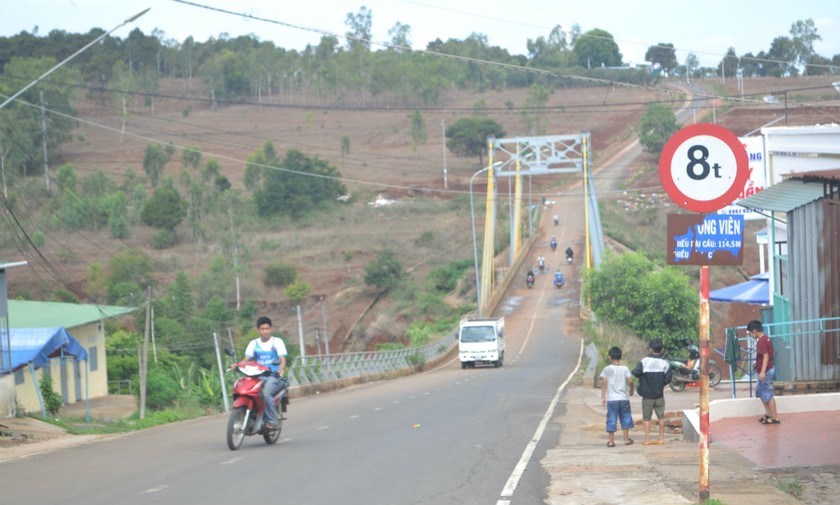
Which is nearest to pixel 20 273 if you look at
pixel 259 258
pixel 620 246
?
pixel 259 258

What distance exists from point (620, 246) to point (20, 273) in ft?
159

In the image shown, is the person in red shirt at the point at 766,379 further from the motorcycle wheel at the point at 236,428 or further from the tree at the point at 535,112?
the tree at the point at 535,112

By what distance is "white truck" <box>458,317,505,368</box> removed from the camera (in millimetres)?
46531

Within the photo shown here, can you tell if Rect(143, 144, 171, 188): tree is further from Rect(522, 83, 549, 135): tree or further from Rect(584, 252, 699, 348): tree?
Rect(584, 252, 699, 348): tree

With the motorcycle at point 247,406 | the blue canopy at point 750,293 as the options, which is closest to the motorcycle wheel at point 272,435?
the motorcycle at point 247,406

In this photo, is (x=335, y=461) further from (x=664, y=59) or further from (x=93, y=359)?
(x=664, y=59)

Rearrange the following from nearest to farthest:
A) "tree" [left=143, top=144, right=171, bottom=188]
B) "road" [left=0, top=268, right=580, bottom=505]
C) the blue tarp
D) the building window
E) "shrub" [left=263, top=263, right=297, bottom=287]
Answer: "road" [left=0, top=268, right=580, bottom=505], the blue tarp, the building window, "shrub" [left=263, top=263, right=297, bottom=287], "tree" [left=143, top=144, right=171, bottom=188]

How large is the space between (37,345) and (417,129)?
113 m

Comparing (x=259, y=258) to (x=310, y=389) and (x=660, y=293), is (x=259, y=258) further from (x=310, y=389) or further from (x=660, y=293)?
(x=310, y=389)

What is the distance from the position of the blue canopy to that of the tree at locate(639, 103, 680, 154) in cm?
9611

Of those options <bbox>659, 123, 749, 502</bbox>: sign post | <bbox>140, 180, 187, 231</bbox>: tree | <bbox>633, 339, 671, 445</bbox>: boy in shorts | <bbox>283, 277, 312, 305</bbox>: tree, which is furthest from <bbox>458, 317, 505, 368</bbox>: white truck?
<bbox>140, 180, 187, 231</bbox>: tree

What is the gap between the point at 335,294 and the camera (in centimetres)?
8519

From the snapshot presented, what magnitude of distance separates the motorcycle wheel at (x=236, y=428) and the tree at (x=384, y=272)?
69283mm

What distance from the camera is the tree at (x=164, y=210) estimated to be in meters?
97.8
